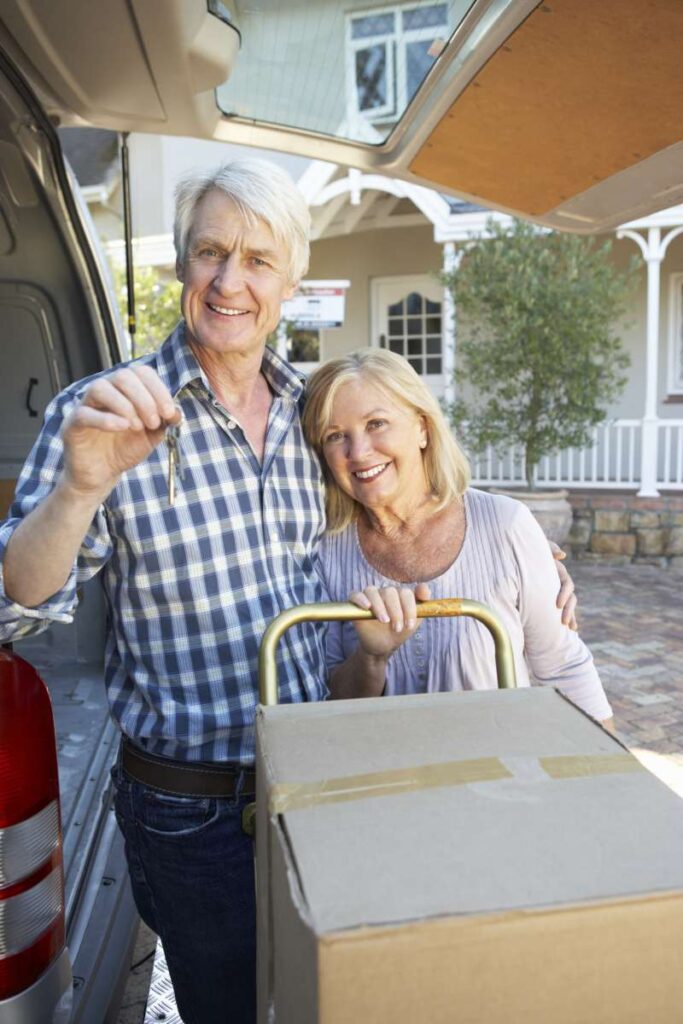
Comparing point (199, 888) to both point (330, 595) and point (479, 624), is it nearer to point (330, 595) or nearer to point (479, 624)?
point (330, 595)

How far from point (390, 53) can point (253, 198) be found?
845mm

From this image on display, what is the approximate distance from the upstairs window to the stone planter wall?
8.16 m

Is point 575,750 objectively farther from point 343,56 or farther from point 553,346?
point 553,346

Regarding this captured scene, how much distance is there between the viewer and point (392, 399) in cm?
188

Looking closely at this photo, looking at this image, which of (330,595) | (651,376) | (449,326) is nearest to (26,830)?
(330,595)

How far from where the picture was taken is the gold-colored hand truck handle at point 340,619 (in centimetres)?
137

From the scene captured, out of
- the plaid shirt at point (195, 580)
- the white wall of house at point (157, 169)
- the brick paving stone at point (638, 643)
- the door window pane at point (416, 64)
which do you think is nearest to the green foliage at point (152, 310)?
the white wall of house at point (157, 169)

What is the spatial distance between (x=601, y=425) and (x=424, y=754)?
1006 centimetres

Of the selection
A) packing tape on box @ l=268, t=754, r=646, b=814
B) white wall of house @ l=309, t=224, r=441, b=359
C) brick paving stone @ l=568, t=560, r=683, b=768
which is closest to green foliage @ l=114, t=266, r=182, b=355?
white wall of house @ l=309, t=224, r=441, b=359

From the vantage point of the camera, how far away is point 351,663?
1.79 metres

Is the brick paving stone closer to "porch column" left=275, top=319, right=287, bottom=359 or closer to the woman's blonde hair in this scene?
the woman's blonde hair

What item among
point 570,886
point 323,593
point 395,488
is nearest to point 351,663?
point 323,593

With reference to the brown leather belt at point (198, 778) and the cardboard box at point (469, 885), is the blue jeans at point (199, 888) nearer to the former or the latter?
the brown leather belt at point (198, 778)

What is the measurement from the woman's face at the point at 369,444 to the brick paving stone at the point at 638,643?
3396 millimetres
